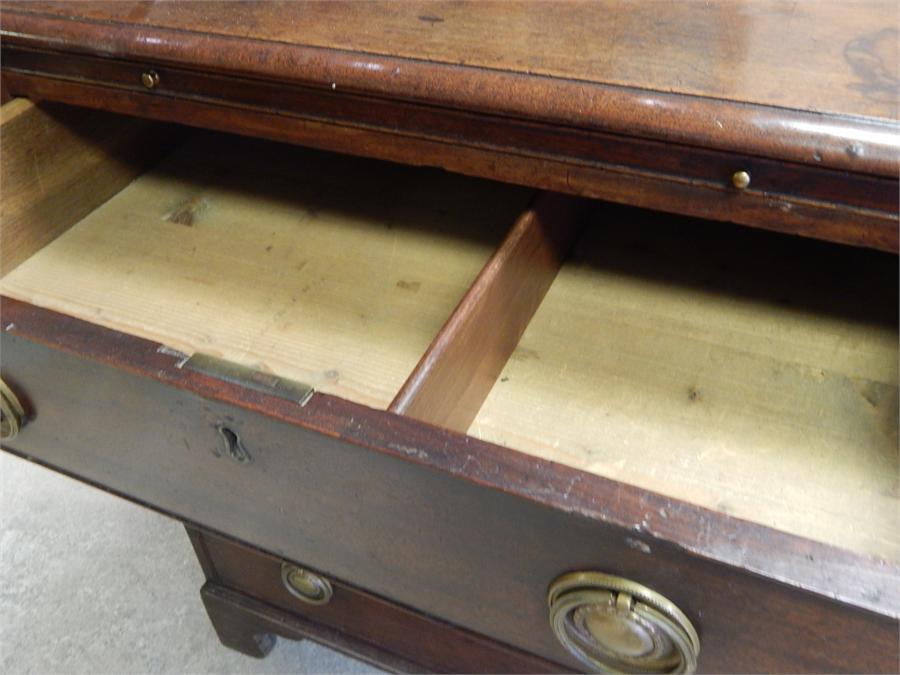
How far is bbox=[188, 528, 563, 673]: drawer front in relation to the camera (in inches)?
27.2

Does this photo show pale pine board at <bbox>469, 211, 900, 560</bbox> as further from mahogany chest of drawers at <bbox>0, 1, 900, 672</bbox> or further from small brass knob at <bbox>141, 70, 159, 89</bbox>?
small brass knob at <bbox>141, 70, 159, 89</bbox>

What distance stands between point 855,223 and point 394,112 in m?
0.30

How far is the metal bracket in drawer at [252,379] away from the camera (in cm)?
49

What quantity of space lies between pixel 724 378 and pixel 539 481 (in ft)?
0.90

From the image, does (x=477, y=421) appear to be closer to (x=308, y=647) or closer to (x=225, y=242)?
(x=225, y=242)

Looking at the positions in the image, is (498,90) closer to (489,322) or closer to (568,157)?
(568,157)

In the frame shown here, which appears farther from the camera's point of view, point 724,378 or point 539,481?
point 724,378

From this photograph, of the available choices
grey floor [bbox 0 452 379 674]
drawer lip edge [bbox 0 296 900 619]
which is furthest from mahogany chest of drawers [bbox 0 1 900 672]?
→ grey floor [bbox 0 452 379 674]

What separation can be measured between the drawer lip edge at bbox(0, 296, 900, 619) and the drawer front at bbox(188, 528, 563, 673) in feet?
0.70

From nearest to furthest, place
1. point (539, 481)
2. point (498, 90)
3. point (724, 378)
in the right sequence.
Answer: point (539, 481) → point (498, 90) → point (724, 378)

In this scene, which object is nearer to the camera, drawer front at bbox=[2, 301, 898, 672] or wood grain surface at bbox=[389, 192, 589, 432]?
drawer front at bbox=[2, 301, 898, 672]

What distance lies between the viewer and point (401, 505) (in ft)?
1.66

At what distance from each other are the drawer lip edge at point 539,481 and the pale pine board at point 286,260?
0.15 metres

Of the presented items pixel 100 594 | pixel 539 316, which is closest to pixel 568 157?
pixel 539 316
